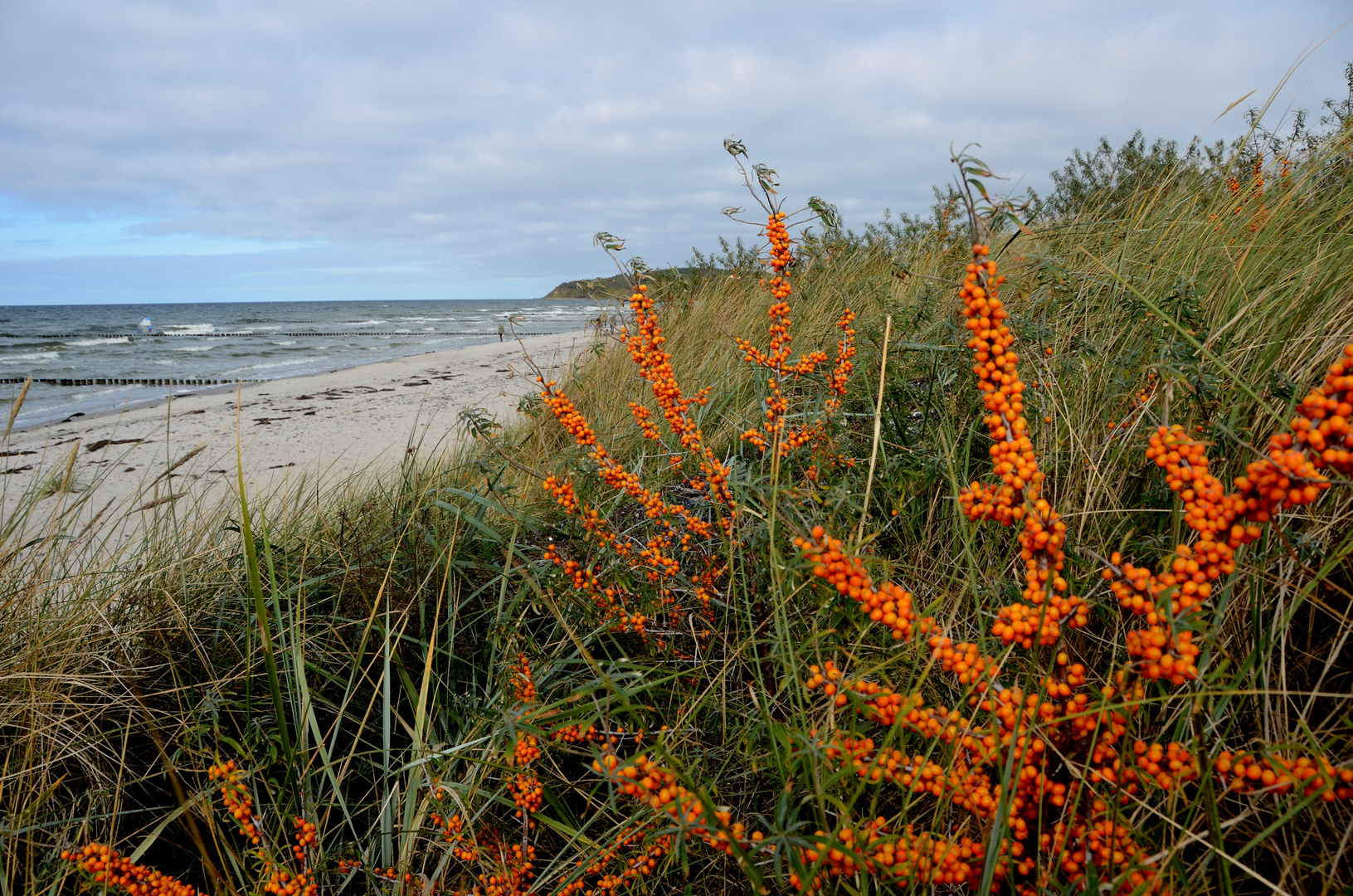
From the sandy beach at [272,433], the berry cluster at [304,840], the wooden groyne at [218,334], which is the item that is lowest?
the berry cluster at [304,840]

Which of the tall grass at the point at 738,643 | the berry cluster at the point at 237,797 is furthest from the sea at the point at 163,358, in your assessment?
the berry cluster at the point at 237,797

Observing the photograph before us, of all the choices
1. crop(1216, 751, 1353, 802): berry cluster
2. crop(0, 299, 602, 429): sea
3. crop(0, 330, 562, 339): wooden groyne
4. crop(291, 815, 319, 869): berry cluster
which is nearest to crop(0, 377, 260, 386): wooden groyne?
crop(0, 299, 602, 429): sea

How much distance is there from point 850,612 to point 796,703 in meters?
0.23

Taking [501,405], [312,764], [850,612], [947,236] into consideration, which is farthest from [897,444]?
[501,405]

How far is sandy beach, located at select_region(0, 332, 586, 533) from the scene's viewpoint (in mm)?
4781

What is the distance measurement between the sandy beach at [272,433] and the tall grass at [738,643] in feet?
2.77

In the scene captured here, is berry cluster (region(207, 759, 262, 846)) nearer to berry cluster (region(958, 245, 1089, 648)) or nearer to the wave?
berry cluster (region(958, 245, 1089, 648))

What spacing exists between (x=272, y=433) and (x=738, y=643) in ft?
24.1

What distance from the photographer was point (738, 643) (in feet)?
4.86

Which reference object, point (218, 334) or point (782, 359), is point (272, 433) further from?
point (218, 334)

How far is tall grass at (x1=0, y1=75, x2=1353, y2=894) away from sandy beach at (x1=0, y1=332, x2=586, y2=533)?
2.77 feet

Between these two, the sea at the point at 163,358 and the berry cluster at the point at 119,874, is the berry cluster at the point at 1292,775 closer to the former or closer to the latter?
the berry cluster at the point at 119,874

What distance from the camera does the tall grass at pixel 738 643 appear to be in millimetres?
1097

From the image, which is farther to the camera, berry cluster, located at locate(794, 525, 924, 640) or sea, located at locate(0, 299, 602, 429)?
sea, located at locate(0, 299, 602, 429)
